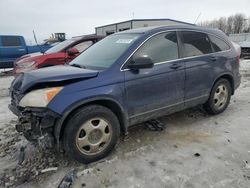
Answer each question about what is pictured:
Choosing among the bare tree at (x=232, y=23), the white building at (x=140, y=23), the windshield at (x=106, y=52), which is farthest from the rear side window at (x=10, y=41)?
the bare tree at (x=232, y=23)

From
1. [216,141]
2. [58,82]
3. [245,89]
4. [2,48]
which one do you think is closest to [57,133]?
[58,82]

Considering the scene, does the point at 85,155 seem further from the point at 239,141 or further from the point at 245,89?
the point at 245,89

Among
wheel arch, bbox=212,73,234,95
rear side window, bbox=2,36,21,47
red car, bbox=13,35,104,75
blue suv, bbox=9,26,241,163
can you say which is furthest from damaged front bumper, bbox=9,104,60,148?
rear side window, bbox=2,36,21,47

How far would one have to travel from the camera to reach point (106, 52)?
13.2 feet

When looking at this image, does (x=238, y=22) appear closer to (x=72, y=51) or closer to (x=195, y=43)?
(x=72, y=51)

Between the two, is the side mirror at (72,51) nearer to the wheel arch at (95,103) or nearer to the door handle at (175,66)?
the door handle at (175,66)

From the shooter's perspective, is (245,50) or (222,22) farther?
(222,22)

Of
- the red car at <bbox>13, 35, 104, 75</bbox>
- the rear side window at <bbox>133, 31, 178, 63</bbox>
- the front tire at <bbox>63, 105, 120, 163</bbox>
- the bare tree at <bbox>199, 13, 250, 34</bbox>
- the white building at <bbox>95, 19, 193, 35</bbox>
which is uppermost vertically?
the bare tree at <bbox>199, 13, 250, 34</bbox>

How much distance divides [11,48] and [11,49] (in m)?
0.06

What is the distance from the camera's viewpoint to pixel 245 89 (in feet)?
23.6

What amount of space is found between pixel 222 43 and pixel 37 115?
3769mm

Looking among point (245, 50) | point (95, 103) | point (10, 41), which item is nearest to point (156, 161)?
point (95, 103)

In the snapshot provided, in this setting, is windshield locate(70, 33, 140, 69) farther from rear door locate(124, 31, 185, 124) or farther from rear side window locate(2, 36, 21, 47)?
rear side window locate(2, 36, 21, 47)

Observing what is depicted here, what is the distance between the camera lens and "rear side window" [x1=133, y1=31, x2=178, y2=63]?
12.6ft
